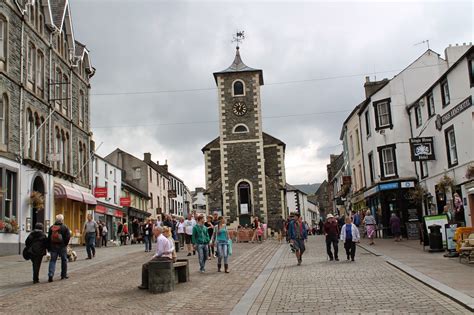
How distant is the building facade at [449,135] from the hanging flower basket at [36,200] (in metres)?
18.8

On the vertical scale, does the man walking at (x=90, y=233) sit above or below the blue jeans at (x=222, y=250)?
above

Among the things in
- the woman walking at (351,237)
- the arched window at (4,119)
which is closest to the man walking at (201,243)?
the woman walking at (351,237)

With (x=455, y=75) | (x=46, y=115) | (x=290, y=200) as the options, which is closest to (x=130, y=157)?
(x=290, y=200)

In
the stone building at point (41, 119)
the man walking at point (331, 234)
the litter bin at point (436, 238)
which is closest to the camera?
the man walking at point (331, 234)

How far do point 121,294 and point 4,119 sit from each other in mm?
14567

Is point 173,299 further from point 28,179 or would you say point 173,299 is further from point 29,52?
point 29,52

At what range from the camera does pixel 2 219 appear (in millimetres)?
22000

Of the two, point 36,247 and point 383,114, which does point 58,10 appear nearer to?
point 383,114

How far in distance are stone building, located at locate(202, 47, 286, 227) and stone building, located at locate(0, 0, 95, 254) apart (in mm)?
17160

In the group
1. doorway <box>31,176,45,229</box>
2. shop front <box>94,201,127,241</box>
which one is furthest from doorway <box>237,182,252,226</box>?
doorway <box>31,176,45,229</box>

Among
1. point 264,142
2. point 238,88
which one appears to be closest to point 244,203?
point 264,142

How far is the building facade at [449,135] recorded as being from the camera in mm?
22406

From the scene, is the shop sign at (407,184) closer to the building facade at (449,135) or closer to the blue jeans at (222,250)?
the building facade at (449,135)

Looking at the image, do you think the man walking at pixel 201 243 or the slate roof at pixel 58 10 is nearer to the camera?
the man walking at pixel 201 243
